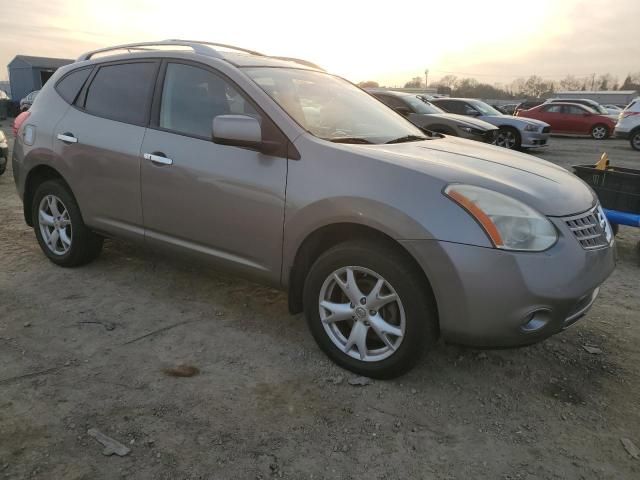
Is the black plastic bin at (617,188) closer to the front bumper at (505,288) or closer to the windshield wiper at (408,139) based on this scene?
the windshield wiper at (408,139)

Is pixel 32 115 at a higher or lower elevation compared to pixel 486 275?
higher

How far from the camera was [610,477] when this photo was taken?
2.19m

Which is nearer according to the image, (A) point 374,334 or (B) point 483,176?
(B) point 483,176

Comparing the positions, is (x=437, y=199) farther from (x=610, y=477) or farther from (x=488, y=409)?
(x=610, y=477)

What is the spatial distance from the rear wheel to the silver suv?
66.6 ft

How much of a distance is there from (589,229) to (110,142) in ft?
A: 10.2

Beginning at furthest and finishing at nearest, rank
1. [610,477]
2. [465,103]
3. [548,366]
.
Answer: [465,103] → [548,366] → [610,477]

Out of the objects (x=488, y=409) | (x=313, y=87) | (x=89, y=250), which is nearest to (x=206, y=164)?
(x=313, y=87)

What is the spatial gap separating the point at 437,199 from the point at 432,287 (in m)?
0.42

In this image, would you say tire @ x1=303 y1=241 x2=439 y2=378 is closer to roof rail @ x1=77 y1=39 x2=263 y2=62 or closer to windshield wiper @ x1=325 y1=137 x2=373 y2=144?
windshield wiper @ x1=325 y1=137 x2=373 y2=144

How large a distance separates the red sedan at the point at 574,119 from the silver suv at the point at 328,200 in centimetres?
1968

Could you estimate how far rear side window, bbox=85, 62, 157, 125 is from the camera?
12.0ft

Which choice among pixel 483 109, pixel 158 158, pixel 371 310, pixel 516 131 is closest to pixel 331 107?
pixel 158 158

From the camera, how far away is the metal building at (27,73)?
102ft
